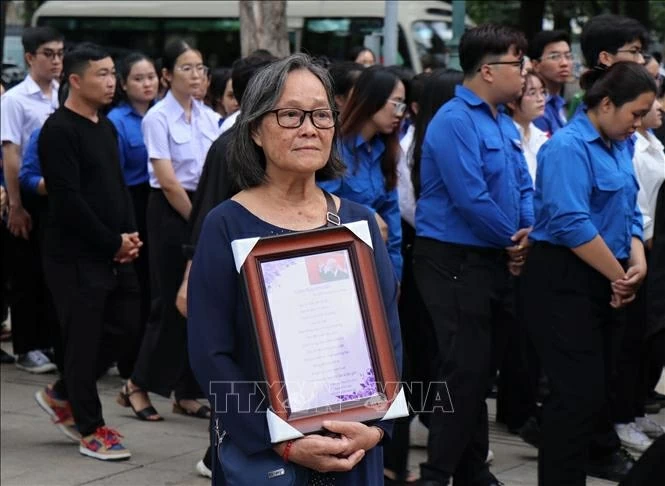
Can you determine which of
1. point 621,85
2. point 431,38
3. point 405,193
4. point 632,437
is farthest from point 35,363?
point 431,38

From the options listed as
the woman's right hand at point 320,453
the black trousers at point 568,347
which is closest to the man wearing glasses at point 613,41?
the black trousers at point 568,347

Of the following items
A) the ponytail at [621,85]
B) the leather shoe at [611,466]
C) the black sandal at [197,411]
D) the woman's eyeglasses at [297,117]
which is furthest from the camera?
the black sandal at [197,411]

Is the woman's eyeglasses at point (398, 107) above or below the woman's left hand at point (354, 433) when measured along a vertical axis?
above

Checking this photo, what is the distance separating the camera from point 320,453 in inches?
136

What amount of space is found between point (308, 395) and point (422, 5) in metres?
21.0

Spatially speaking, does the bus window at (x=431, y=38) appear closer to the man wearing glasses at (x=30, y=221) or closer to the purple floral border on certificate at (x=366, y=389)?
the man wearing glasses at (x=30, y=221)

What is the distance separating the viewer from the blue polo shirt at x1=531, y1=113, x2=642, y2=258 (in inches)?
213

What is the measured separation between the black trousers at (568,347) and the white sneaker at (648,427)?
2.05 meters

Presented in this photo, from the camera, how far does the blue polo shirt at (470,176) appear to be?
18.9ft

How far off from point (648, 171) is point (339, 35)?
686 inches

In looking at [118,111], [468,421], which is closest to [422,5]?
[118,111]

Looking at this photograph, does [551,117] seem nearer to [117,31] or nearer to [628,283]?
[628,283]

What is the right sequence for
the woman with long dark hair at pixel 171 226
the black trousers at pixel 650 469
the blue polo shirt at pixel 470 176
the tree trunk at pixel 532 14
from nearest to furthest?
the black trousers at pixel 650 469
the blue polo shirt at pixel 470 176
the woman with long dark hair at pixel 171 226
the tree trunk at pixel 532 14

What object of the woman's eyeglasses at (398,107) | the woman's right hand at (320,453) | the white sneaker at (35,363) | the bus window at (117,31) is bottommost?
the white sneaker at (35,363)
